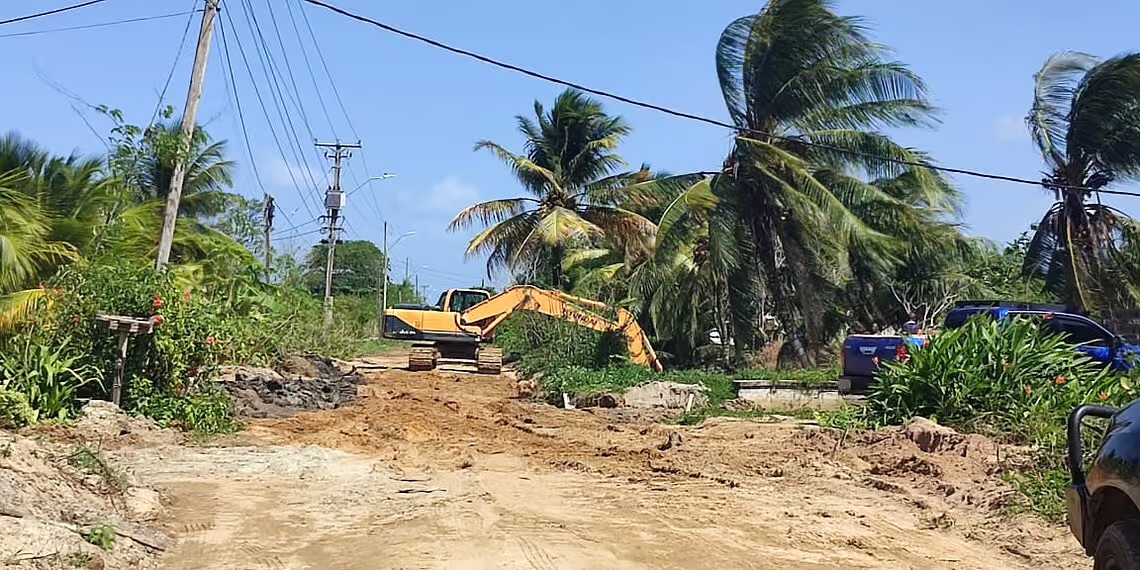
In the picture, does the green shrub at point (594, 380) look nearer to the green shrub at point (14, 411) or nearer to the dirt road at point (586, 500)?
the dirt road at point (586, 500)

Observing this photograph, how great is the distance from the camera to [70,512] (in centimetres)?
702

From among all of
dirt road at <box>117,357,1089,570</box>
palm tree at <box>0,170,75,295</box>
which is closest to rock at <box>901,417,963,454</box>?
dirt road at <box>117,357,1089,570</box>

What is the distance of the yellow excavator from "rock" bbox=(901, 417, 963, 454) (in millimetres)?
11472

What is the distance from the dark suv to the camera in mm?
3564

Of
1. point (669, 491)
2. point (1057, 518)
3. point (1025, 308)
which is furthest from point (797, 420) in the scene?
point (1057, 518)

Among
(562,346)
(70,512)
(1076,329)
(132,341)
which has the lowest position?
(70,512)

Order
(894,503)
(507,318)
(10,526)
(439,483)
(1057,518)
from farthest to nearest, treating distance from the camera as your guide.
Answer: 1. (507,318)
2. (439,483)
3. (894,503)
4. (1057,518)
5. (10,526)

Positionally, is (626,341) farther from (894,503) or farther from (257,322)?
(894,503)

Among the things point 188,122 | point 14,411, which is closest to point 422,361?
point 188,122

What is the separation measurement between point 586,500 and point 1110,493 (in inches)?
233

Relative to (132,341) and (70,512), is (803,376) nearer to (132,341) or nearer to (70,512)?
(132,341)

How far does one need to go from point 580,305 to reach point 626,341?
4.62ft

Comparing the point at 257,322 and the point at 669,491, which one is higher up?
the point at 257,322

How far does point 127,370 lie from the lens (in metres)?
13.5
